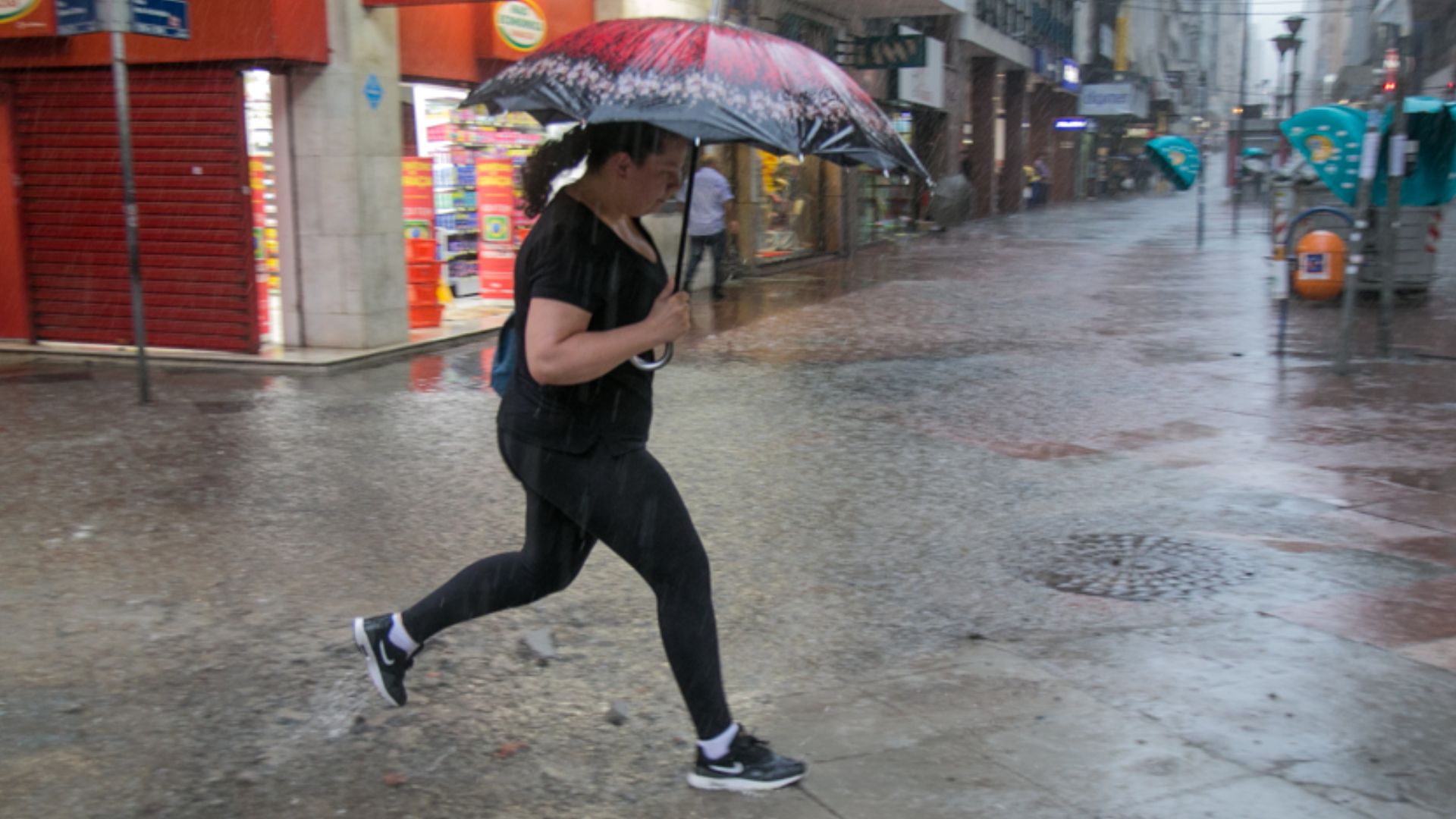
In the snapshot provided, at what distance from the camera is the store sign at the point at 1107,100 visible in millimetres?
56000

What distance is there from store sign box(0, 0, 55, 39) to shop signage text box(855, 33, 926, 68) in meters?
14.9

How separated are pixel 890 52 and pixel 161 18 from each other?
16279 millimetres

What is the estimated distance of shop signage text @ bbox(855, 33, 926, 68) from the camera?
76.8 ft

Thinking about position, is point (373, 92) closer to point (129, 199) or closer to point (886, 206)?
point (129, 199)

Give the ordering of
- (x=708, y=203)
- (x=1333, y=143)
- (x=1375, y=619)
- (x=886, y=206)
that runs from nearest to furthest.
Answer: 1. (x=1375, y=619)
2. (x=1333, y=143)
3. (x=708, y=203)
4. (x=886, y=206)

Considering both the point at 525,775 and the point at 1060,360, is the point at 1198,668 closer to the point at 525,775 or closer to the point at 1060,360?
the point at 525,775

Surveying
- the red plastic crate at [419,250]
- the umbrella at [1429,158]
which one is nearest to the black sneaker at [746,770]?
the red plastic crate at [419,250]

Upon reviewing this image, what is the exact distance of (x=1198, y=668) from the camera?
14.6ft

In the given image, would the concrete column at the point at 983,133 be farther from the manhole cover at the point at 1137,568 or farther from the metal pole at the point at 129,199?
the manhole cover at the point at 1137,568

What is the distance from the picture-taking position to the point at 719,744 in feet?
11.7

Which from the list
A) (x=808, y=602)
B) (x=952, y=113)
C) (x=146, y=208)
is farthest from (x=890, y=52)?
(x=808, y=602)

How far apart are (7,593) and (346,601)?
1.39 metres

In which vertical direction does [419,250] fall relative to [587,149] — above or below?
below

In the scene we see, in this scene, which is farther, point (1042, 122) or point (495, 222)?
point (1042, 122)
